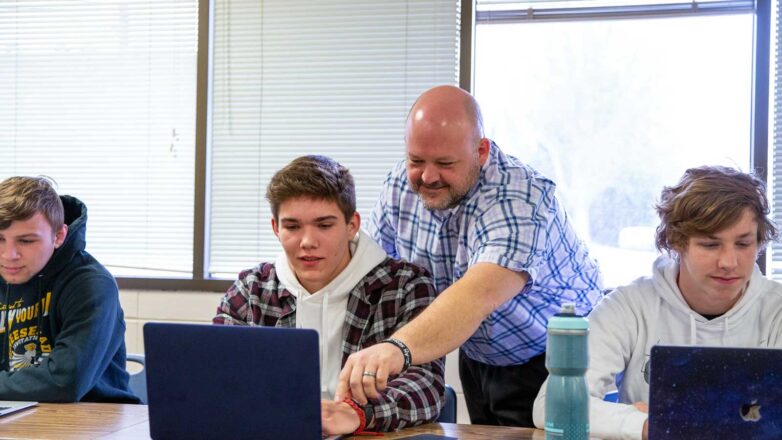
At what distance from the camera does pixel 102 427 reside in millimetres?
1740

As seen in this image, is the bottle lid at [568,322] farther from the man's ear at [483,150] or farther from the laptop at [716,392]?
the man's ear at [483,150]

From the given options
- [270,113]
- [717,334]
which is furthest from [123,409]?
[270,113]

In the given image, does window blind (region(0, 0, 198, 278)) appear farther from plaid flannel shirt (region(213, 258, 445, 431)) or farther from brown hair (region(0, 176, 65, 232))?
plaid flannel shirt (region(213, 258, 445, 431))

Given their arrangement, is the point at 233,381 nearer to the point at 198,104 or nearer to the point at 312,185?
the point at 312,185

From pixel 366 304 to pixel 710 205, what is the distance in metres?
0.75

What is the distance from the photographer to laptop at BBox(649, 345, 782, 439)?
1.28m

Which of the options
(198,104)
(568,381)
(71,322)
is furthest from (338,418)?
(198,104)

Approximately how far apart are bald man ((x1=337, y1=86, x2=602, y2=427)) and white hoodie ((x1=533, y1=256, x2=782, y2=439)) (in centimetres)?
22

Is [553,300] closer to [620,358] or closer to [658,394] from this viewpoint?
[620,358]

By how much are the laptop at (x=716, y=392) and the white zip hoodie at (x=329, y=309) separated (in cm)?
84

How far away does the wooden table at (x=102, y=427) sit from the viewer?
64.7 inches

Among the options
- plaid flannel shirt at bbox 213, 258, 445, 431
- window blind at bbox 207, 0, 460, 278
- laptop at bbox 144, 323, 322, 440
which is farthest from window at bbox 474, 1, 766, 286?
laptop at bbox 144, 323, 322, 440

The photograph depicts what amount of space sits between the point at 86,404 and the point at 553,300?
1147mm

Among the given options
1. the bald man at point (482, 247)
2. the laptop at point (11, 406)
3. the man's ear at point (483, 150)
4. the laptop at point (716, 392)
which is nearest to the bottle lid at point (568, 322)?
the laptop at point (716, 392)
